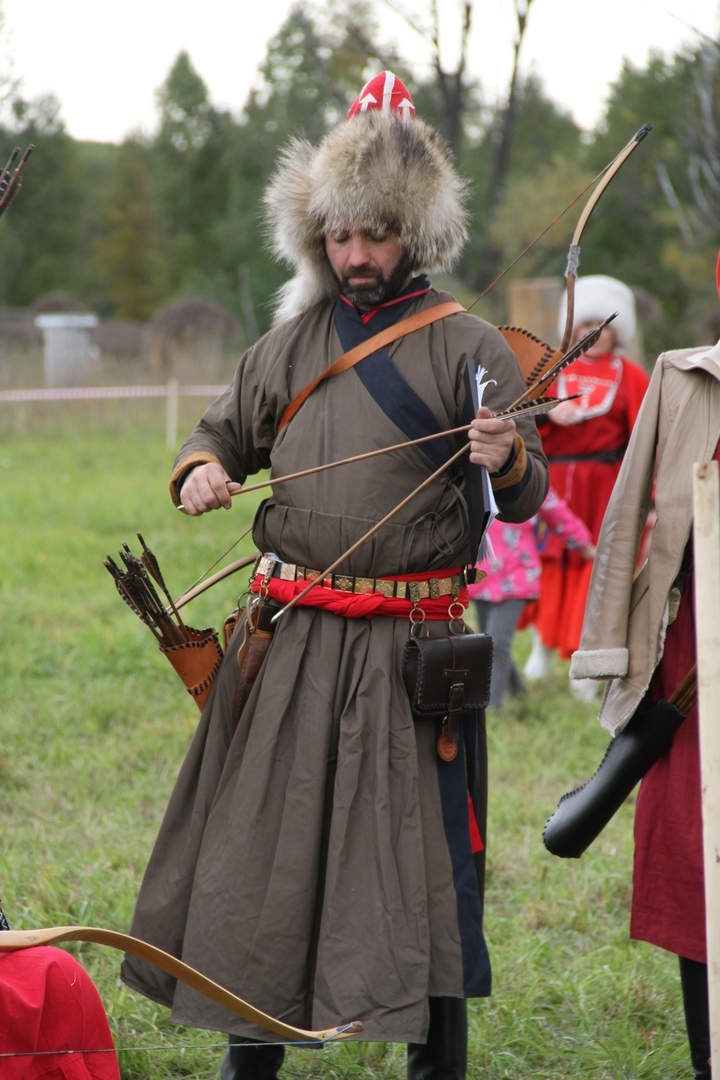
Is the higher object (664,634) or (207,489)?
(207,489)

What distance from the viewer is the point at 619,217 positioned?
2623cm

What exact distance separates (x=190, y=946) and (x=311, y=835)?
355 mm

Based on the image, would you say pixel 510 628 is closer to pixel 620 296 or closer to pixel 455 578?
pixel 620 296

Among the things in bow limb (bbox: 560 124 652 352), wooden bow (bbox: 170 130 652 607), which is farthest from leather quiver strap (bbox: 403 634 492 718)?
bow limb (bbox: 560 124 652 352)

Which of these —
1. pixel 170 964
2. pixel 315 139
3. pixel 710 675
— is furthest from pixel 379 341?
pixel 315 139

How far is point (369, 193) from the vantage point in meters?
2.55

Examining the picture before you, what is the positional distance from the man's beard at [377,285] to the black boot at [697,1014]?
1.54 meters

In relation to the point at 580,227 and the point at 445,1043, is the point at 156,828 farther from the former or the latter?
the point at 580,227

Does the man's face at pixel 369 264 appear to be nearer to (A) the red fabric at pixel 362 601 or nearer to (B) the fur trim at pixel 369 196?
(B) the fur trim at pixel 369 196

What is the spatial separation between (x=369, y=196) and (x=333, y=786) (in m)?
1.22

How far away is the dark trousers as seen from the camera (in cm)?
263

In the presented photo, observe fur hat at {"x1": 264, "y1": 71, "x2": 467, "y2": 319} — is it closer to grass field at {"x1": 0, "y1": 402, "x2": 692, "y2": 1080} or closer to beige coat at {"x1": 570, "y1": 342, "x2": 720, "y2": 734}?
beige coat at {"x1": 570, "y1": 342, "x2": 720, "y2": 734}

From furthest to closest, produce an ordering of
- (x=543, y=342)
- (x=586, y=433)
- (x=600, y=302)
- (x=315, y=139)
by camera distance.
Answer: (x=315, y=139)
(x=586, y=433)
(x=600, y=302)
(x=543, y=342)

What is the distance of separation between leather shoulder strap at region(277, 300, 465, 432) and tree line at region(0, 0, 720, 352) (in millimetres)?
9181
